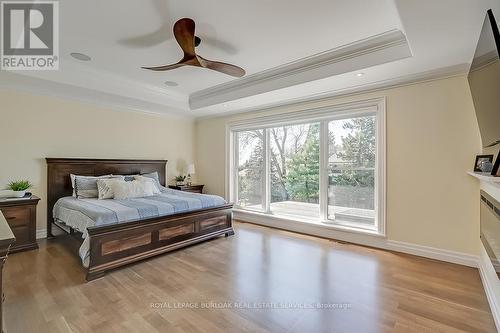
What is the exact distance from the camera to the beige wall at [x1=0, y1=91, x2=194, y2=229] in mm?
3662

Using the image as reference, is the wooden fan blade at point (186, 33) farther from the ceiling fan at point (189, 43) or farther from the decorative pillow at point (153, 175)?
the decorative pillow at point (153, 175)

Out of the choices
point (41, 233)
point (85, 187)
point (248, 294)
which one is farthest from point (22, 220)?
point (248, 294)

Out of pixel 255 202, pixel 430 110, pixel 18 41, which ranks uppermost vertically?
pixel 18 41

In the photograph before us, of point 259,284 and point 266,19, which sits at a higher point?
point 266,19

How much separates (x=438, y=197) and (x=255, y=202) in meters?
3.16

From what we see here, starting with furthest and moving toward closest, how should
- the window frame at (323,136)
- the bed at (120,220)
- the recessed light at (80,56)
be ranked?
the window frame at (323,136)
the recessed light at (80,56)
the bed at (120,220)

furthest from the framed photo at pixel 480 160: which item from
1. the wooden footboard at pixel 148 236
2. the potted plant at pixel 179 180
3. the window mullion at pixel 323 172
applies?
the potted plant at pixel 179 180

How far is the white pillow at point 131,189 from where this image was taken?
3771 millimetres

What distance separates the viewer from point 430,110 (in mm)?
3162

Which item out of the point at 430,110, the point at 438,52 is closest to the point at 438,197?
the point at 430,110

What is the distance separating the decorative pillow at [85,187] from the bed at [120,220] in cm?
26

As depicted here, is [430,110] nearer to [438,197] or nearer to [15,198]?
[438,197]

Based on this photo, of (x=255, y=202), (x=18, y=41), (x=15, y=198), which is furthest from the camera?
(x=255, y=202)

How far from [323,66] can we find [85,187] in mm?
4046
